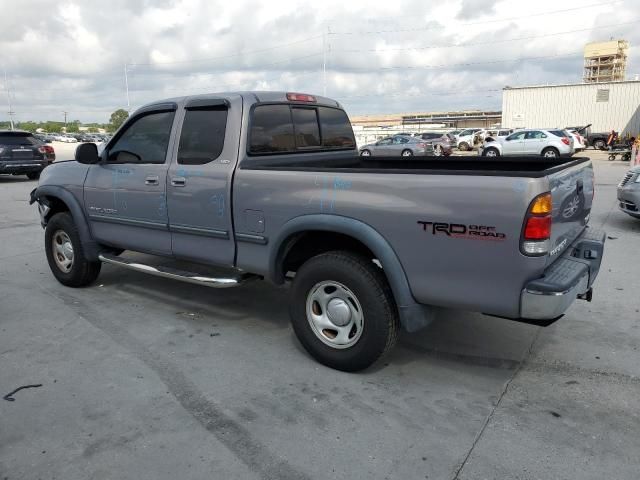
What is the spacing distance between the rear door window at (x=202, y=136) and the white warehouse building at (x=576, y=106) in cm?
4960

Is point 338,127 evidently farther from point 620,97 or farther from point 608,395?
point 620,97

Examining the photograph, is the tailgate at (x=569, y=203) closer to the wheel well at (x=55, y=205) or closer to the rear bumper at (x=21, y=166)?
the wheel well at (x=55, y=205)

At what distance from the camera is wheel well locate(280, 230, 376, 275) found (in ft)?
12.3

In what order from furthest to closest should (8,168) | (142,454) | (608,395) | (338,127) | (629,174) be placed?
(8,168) < (629,174) < (338,127) < (608,395) < (142,454)

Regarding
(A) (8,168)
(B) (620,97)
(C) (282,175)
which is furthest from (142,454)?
(B) (620,97)

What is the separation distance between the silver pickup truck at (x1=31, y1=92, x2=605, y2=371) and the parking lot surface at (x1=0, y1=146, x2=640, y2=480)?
0.49m

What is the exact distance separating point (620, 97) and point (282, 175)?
51.8 meters

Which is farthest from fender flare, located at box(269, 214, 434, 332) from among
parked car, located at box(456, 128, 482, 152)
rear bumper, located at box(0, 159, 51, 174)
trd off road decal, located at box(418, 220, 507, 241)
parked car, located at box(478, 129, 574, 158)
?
parked car, located at box(456, 128, 482, 152)

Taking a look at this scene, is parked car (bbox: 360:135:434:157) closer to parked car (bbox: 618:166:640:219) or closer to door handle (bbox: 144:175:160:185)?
parked car (bbox: 618:166:640:219)

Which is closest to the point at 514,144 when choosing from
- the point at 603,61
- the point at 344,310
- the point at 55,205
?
the point at 55,205

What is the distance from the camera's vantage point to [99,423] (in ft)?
10.4

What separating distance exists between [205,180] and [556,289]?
2.66 meters

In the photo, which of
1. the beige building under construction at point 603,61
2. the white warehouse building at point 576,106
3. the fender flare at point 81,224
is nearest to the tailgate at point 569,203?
the fender flare at point 81,224

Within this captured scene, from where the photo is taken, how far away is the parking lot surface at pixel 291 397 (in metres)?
Result: 2.80
